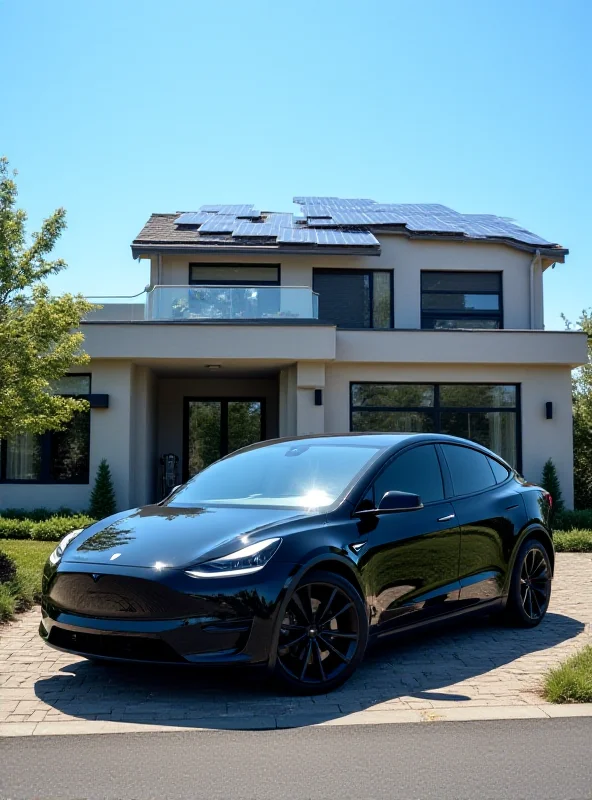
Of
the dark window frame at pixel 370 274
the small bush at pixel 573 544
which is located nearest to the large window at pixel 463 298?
the dark window frame at pixel 370 274

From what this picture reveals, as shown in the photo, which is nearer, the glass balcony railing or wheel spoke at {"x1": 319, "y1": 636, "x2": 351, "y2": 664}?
wheel spoke at {"x1": 319, "y1": 636, "x2": 351, "y2": 664}

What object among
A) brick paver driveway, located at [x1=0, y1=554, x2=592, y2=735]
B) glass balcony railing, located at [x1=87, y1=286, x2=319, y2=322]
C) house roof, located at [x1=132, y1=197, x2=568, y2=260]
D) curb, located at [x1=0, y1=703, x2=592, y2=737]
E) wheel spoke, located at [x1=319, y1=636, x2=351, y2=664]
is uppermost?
house roof, located at [x1=132, y1=197, x2=568, y2=260]

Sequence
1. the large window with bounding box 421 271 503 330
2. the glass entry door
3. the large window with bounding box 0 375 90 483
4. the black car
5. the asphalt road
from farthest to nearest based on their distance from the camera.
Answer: the glass entry door, the large window with bounding box 421 271 503 330, the large window with bounding box 0 375 90 483, the black car, the asphalt road

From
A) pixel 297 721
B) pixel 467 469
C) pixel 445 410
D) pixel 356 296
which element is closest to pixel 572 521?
pixel 445 410

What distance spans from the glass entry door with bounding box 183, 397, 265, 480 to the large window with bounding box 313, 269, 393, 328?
301 cm

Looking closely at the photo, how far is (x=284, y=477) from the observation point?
20.7ft

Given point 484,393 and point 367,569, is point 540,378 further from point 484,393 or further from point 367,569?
point 367,569

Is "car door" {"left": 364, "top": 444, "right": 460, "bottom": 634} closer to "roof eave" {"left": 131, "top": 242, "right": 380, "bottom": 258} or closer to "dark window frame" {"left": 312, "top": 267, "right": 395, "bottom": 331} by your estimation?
"roof eave" {"left": 131, "top": 242, "right": 380, "bottom": 258}

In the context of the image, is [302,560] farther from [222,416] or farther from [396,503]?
[222,416]

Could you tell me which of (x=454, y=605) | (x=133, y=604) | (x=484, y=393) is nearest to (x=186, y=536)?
(x=133, y=604)

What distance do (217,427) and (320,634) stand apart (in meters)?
16.3

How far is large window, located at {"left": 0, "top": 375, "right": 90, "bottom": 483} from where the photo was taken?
17469 millimetres

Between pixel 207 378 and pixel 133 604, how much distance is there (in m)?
16.4

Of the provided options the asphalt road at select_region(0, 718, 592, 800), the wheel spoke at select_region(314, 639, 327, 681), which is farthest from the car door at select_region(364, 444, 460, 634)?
the asphalt road at select_region(0, 718, 592, 800)
